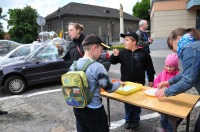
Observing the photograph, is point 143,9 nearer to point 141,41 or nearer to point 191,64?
point 141,41

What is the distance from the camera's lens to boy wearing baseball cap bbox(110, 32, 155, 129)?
3.33 meters

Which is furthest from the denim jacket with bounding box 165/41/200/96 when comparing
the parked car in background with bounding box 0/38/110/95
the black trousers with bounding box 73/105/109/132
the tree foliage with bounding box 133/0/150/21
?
the tree foliage with bounding box 133/0/150/21

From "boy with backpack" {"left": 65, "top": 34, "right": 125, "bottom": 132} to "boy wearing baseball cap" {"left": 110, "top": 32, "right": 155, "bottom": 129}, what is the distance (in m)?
1.16

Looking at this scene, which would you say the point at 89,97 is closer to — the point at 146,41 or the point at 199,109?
the point at 199,109

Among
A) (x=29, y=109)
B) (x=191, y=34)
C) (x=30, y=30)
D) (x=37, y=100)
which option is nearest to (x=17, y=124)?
(x=29, y=109)

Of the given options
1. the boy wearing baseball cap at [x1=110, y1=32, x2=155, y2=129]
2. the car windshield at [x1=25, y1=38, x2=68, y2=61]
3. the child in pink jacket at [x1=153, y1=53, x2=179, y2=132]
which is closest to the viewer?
the child in pink jacket at [x1=153, y1=53, x2=179, y2=132]

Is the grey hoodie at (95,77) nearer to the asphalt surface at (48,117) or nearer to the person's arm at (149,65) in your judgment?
the person's arm at (149,65)

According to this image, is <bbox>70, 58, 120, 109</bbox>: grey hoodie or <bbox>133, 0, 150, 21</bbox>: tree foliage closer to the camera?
<bbox>70, 58, 120, 109</bbox>: grey hoodie

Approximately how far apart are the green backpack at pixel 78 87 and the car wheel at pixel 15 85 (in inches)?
185

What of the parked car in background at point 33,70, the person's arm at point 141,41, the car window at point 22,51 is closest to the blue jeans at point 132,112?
the person's arm at point 141,41

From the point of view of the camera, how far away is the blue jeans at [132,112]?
140 inches

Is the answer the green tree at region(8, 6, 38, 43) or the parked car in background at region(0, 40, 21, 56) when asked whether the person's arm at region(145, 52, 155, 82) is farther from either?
the green tree at region(8, 6, 38, 43)

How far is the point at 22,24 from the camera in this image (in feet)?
96.1

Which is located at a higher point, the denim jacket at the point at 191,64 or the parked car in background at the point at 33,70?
the denim jacket at the point at 191,64
